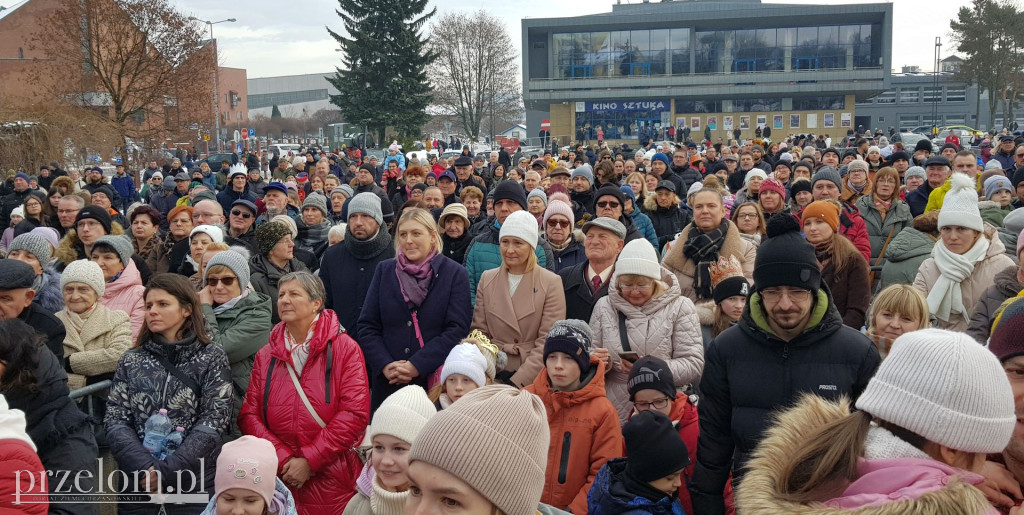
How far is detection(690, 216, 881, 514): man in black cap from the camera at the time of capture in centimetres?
334

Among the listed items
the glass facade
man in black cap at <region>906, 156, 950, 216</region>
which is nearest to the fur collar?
man in black cap at <region>906, 156, 950, 216</region>

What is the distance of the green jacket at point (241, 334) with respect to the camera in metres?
5.27

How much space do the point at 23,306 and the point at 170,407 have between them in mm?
1440

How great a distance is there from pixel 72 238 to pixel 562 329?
544cm

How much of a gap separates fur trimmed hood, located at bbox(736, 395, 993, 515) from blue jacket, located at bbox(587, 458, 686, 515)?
1.35 m

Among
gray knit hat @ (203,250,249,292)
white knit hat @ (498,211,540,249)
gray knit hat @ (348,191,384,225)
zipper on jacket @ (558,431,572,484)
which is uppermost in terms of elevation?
gray knit hat @ (348,191,384,225)

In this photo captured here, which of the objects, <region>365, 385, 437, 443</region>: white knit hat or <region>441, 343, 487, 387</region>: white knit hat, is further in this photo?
<region>441, 343, 487, 387</region>: white knit hat

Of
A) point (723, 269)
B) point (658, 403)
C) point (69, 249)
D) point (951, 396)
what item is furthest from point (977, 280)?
point (69, 249)

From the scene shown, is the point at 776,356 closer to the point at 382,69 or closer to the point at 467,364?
the point at 467,364

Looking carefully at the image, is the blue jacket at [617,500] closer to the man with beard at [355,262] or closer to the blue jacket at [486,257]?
the blue jacket at [486,257]

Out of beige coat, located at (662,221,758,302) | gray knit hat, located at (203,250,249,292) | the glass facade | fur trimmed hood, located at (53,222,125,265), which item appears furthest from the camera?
the glass facade

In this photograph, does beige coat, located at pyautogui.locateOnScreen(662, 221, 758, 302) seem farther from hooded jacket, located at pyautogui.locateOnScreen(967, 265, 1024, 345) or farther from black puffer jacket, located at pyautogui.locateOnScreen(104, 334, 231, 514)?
black puffer jacket, located at pyautogui.locateOnScreen(104, 334, 231, 514)

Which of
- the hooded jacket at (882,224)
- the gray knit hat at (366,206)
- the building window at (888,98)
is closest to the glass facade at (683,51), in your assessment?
the building window at (888,98)

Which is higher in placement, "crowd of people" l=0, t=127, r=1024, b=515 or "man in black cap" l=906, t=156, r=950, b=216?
"man in black cap" l=906, t=156, r=950, b=216
